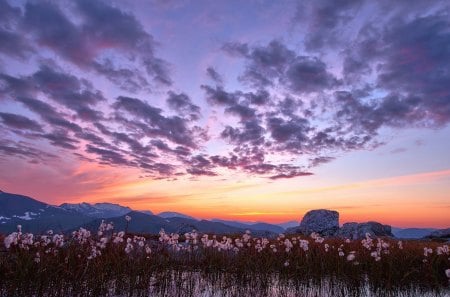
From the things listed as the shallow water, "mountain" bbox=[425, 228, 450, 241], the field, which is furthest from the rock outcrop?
the shallow water

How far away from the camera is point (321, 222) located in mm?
45500

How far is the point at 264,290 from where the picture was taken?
11.0 meters

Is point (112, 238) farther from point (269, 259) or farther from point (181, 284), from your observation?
Answer: point (269, 259)

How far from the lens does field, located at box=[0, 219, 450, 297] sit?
9109mm

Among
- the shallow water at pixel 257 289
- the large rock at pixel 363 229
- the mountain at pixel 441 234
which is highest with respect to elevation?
the large rock at pixel 363 229

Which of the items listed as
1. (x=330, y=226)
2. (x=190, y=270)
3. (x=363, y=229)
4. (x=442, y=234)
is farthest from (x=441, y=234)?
(x=190, y=270)

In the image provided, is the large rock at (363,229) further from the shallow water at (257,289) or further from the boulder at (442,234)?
the shallow water at (257,289)

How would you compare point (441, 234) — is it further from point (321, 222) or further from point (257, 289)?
point (257, 289)

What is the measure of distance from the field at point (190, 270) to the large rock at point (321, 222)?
29921mm

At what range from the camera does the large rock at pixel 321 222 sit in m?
44.4

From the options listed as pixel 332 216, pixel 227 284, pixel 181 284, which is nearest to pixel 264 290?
pixel 227 284

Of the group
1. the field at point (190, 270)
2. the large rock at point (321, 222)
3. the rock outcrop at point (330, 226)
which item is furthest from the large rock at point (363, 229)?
the field at point (190, 270)

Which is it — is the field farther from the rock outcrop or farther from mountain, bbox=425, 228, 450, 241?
mountain, bbox=425, 228, 450, 241

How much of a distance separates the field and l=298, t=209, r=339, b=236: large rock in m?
29.9
